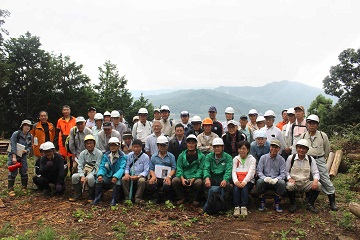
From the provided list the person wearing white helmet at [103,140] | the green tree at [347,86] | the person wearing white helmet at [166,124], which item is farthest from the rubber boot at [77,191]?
the green tree at [347,86]

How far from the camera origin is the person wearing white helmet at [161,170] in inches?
264

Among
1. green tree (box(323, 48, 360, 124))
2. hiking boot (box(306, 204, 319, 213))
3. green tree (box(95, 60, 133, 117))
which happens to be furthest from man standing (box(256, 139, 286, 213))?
green tree (box(95, 60, 133, 117))

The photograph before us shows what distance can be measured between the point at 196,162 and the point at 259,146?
158 cm

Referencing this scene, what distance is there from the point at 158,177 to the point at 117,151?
1214mm

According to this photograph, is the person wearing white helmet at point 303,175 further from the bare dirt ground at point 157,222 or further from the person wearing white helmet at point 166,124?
the person wearing white helmet at point 166,124

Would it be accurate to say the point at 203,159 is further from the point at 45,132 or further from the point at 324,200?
the point at 45,132

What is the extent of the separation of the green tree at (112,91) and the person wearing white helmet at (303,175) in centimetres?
3342

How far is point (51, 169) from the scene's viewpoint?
7.15m

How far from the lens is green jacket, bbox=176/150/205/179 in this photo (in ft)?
21.7

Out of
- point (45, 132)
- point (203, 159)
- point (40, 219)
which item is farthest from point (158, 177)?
point (45, 132)

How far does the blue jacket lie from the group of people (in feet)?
0.08

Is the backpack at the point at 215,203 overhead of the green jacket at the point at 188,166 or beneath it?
beneath

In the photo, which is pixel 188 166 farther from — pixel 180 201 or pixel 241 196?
pixel 241 196

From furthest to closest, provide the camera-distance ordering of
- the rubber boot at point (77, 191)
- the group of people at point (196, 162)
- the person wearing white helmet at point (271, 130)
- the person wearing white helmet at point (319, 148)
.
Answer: the person wearing white helmet at point (271, 130) → the rubber boot at point (77, 191) → the person wearing white helmet at point (319, 148) → the group of people at point (196, 162)
